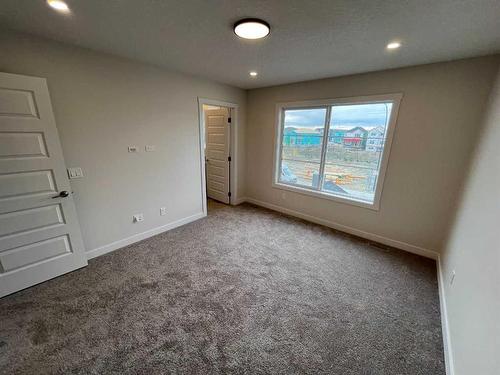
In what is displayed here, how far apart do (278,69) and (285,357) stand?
10.4ft

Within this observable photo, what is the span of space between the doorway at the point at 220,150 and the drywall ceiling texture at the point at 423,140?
62.9 inches

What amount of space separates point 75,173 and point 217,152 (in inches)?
107

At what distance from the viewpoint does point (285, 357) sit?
1.50m

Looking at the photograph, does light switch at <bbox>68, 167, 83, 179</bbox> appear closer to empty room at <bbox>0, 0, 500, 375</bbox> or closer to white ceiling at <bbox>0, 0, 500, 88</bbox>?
empty room at <bbox>0, 0, 500, 375</bbox>

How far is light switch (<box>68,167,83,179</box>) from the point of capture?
90.6 inches

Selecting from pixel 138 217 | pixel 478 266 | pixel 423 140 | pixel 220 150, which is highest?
pixel 423 140

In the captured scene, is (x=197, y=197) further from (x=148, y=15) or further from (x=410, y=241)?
(x=410, y=241)

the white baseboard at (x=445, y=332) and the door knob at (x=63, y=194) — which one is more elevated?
the door knob at (x=63, y=194)

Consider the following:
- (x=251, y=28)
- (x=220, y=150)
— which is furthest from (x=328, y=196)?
(x=251, y=28)

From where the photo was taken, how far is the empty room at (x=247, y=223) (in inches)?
58.2

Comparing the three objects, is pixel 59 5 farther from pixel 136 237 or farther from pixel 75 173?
pixel 136 237

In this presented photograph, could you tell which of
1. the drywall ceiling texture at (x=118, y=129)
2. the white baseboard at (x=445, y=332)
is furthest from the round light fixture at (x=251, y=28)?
the white baseboard at (x=445, y=332)

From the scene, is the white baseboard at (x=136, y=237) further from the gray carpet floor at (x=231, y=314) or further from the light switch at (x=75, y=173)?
the light switch at (x=75, y=173)

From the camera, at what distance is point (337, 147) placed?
338cm
